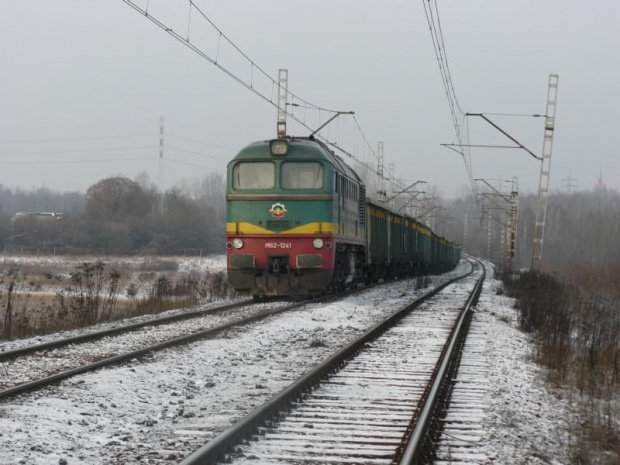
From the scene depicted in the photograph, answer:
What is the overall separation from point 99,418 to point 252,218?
10.8m

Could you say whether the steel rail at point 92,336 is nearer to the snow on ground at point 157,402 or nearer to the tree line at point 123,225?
the snow on ground at point 157,402

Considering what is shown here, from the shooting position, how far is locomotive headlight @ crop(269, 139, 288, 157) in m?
17.2

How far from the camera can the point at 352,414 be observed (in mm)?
6543

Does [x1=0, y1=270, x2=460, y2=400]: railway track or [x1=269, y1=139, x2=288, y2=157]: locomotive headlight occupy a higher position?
[x1=269, y1=139, x2=288, y2=157]: locomotive headlight

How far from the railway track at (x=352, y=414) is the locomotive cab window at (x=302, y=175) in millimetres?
6594

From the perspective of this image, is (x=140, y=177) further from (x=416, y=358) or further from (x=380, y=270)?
(x=416, y=358)

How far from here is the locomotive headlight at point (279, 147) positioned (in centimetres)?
1717

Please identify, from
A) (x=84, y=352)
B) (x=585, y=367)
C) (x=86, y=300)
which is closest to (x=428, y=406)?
(x=585, y=367)

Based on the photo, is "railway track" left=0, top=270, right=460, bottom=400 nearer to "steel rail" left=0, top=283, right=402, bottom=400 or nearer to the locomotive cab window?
"steel rail" left=0, top=283, right=402, bottom=400

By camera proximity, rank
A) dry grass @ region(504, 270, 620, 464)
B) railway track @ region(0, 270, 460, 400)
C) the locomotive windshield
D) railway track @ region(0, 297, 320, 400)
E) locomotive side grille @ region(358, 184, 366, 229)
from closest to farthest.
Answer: dry grass @ region(504, 270, 620, 464) < railway track @ region(0, 297, 320, 400) < railway track @ region(0, 270, 460, 400) < the locomotive windshield < locomotive side grille @ region(358, 184, 366, 229)

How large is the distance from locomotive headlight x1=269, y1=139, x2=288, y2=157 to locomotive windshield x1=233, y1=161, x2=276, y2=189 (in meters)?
0.28

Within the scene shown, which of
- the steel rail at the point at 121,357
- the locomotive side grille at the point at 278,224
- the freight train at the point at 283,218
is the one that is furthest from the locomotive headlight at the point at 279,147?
the steel rail at the point at 121,357

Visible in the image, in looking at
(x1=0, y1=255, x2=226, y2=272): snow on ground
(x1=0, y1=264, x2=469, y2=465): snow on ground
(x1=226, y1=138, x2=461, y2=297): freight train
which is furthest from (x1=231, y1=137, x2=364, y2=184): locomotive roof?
(x1=0, y1=255, x2=226, y2=272): snow on ground

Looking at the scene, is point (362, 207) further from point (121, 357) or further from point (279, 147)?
point (121, 357)
